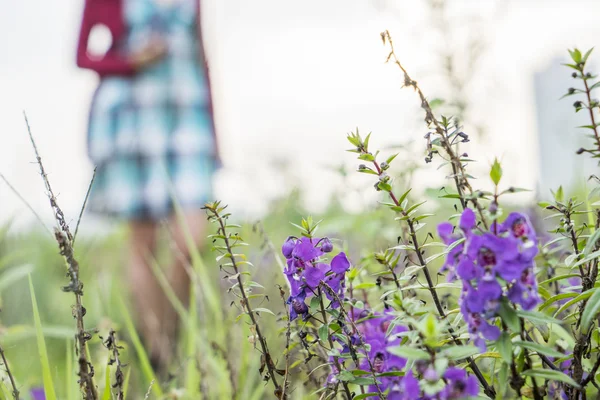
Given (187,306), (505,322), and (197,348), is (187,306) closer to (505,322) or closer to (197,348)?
(197,348)

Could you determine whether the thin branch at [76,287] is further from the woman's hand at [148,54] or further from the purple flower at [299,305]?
Result: the woman's hand at [148,54]

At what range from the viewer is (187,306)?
3900mm

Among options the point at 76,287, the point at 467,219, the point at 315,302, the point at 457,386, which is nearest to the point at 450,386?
the point at 457,386

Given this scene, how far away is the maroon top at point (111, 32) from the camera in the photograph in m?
3.57

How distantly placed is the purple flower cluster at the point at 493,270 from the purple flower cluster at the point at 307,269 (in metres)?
0.28

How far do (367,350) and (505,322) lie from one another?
350 millimetres

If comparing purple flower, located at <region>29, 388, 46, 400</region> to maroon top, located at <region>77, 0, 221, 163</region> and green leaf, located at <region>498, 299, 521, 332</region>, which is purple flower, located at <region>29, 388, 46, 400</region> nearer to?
green leaf, located at <region>498, 299, 521, 332</region>

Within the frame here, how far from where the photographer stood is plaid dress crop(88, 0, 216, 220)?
374 centimetres

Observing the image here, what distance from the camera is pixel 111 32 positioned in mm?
3736

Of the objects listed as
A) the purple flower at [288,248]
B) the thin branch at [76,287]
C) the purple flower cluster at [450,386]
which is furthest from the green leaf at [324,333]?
the thin branch at [76,287]

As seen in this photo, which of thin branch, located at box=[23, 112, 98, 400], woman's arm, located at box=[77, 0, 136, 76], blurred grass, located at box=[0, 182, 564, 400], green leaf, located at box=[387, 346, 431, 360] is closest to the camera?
green leaf, located at box=[387, 346, 431, 360]

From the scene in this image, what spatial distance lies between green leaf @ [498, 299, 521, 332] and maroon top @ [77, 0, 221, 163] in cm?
321

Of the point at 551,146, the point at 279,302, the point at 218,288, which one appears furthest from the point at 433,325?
the point at 551,146

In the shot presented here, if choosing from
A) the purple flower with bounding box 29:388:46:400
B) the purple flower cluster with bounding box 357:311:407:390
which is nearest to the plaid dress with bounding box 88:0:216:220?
the purple flower with bounding box 29:388:46:400
